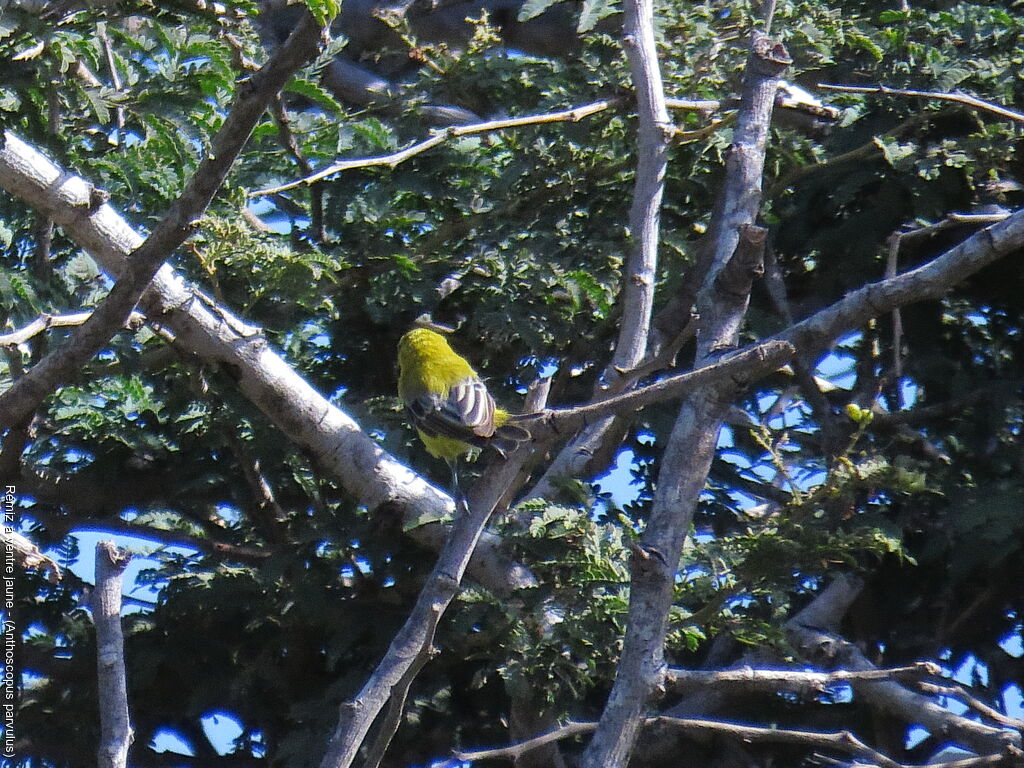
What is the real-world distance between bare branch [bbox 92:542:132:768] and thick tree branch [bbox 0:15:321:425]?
0.83 metres

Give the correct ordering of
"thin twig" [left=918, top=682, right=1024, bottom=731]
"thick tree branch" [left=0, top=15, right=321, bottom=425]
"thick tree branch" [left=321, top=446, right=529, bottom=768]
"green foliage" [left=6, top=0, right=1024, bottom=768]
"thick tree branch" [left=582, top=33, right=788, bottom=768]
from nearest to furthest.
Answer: "thick tree branch" [left=321, top=446, right=529, bottom=768], "thick tree branch" [left=0, top=15, right=321, bottom=425], "thick tree branch" [left=582, top=33, right=788, bottom=768], "thin twig" [left=918, top=682, right=1024, bottom=731], "green foliage" [left=6, top=0, right=1024, bottom=768]

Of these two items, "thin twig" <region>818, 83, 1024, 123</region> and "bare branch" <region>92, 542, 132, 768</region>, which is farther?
"thin twig" <region>818, 83, 1024, 123</region>

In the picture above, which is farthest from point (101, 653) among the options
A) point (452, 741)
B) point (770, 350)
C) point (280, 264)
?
point (452, 741)

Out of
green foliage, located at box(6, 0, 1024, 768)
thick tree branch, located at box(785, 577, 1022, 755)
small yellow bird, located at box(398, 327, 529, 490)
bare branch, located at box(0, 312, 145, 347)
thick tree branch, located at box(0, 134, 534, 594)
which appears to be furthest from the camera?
green foliage, located at box(6, 0, 1024, 768)

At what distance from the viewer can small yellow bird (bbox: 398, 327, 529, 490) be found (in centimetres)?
432

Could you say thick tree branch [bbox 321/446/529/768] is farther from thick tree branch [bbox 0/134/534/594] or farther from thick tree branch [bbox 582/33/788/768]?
thick tree branch [bbox 0/134/534/594]

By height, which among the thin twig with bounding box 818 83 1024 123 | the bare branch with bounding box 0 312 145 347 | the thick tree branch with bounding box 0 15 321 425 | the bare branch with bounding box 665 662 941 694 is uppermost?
the thin twig with bounding box 818 83 1024 123

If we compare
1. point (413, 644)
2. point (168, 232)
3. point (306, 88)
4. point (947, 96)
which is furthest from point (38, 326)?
point (947, 96)

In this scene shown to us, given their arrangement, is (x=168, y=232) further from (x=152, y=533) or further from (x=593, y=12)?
(x=593, y=12)

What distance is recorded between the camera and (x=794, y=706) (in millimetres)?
5008

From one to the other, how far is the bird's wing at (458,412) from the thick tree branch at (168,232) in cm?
127

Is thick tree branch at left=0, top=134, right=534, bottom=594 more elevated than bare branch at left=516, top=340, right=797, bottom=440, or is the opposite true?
thick tree branch at left=0, top=134, right=534, bottom=594

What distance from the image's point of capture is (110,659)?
8.61 feet

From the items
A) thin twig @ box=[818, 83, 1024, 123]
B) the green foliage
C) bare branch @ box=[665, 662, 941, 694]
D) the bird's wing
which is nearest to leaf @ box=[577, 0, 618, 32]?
the green foliage
